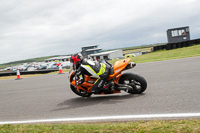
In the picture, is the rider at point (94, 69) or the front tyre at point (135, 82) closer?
the front tyre at point (135, 82)

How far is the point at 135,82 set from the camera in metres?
6.20

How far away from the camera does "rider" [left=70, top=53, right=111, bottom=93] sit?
20.1ft

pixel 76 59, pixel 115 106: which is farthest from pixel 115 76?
pixel 76 59

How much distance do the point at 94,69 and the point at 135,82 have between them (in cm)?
126

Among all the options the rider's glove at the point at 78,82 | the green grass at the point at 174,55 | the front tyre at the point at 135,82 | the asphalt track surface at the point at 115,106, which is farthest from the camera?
the green grass at the point at 174,55

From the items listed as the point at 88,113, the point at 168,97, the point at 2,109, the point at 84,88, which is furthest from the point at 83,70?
the point at 2,109

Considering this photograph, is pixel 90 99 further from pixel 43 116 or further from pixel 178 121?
pixel 178 121

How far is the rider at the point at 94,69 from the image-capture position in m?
6.11

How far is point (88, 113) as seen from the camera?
5188 millimetres

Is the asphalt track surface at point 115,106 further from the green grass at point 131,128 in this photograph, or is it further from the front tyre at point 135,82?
the green grass at point 131,128

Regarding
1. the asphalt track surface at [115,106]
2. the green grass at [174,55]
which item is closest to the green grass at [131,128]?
the asphalt track surface at [115,106]

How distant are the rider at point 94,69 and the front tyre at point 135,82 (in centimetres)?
52

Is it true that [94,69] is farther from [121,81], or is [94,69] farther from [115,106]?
[115,106]

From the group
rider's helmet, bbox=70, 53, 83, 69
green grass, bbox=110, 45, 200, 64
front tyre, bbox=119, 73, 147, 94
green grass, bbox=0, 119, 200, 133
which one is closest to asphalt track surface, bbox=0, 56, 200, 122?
front tyre, bbox=119, 73, 147, 94
